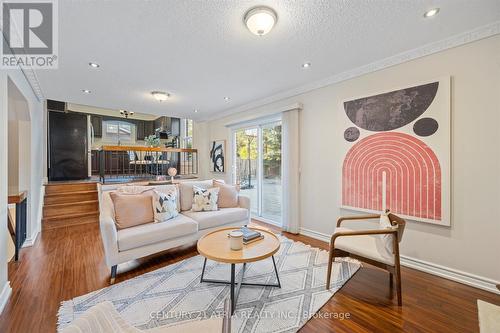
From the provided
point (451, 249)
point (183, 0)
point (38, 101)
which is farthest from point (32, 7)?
point (451, 249)

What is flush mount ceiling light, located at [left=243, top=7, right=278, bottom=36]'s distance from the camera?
1.78 meters

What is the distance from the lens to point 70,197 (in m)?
4.79

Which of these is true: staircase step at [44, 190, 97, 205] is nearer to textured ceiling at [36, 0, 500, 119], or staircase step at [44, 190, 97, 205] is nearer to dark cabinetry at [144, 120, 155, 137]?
textured ceiling at [36, 0, 500, 119]

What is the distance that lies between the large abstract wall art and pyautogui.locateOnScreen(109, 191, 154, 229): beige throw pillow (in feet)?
9.19

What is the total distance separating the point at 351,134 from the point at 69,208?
584 cm

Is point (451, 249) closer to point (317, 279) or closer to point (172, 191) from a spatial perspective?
point (317, 279)

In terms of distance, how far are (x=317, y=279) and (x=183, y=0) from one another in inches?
115

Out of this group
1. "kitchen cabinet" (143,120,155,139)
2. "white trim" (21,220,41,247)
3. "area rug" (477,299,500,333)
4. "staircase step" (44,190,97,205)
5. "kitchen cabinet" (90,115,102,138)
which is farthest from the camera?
"kitchen cabinet" (143,120,155,139)

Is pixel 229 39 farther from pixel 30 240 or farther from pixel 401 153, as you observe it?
pixel 30 240

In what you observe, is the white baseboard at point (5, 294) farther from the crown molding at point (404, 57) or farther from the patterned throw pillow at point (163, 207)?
the crown molding at point (404, 57)

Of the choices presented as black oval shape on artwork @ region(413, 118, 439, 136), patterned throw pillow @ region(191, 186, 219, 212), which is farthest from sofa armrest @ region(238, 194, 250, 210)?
black oval shape on artwork @ region(413, 118, 439, 136)

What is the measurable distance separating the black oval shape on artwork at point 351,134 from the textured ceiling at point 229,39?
0.85 m

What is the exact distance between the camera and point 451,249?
7.47 ft

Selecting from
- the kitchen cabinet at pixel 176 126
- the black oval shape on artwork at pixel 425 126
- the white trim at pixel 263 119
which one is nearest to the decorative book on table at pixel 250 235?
the black oval shape on artwork at pixel 425 126
